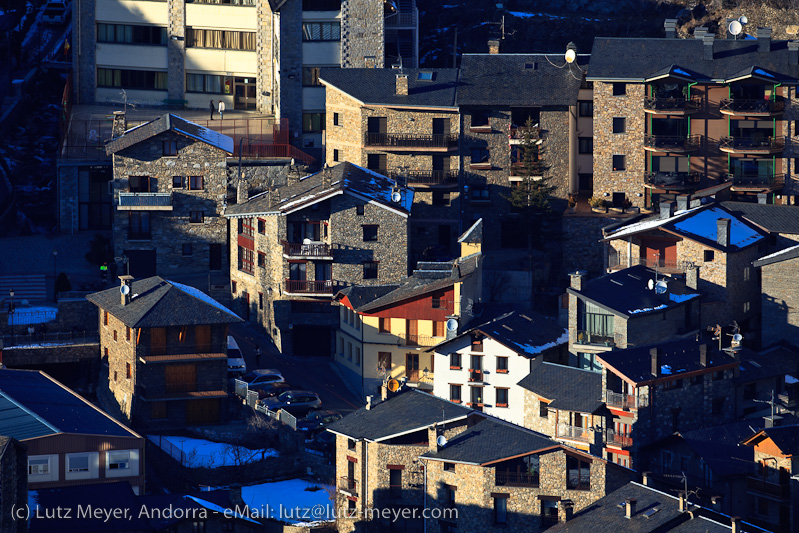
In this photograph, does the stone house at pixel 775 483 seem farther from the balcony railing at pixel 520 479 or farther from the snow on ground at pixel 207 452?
the snow on ground at pixel 207 452

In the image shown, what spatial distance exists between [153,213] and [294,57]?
15.6 metres

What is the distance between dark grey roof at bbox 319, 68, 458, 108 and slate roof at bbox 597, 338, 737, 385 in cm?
2606

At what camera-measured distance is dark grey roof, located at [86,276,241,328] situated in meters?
101

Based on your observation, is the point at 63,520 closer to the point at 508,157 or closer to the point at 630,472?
the point at 630,472

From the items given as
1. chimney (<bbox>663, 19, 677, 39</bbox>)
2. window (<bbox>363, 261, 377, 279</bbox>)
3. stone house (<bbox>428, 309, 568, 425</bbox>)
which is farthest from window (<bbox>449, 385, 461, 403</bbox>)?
chimney (<bbox>663, 19, 677, 39</bbox>)

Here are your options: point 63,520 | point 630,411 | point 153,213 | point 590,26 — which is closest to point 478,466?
point 630,411

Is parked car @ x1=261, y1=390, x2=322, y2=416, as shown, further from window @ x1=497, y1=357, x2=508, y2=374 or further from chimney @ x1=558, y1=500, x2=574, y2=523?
chimney @ x1=558, y1=500, x2=574, y2=523

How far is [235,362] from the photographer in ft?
345

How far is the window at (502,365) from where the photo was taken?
3971 inches

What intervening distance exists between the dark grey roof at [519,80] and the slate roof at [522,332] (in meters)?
16.6

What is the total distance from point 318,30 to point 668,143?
2384 cm

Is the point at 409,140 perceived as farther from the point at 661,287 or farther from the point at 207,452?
the point at 207,452

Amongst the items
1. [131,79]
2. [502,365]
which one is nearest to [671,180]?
[502,365]

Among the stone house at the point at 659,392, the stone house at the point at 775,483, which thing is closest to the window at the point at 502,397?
the stone house at the point at 659,392
